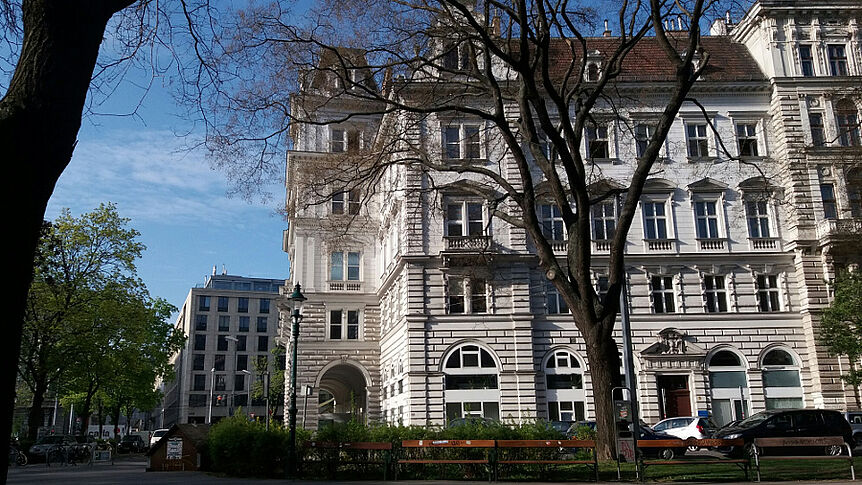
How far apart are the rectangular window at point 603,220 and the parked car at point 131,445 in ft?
132

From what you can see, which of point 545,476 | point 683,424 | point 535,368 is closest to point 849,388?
point 683,424

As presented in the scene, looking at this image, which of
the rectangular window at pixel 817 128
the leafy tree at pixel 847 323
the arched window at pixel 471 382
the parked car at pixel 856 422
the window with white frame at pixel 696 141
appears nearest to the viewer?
the parked car at pixel 856 422

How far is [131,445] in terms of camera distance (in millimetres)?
61531

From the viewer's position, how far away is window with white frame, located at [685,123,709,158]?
41.3m

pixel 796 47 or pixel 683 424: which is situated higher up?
pixel 796 47

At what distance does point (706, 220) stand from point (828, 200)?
636cm

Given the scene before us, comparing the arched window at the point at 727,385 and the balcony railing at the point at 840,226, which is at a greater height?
the balcony railing at the point at 840,226

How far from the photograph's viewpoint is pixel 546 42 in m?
19.4

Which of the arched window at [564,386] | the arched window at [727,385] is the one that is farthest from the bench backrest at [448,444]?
the arched window at [727,385]

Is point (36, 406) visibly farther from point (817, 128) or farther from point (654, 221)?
point (817, 128)

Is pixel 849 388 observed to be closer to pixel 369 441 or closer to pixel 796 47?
pixel 796 47

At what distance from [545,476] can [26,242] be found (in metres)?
14.9

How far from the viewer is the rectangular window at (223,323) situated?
352 ft

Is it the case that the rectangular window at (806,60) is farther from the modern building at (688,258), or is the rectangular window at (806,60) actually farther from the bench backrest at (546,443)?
the bench backrest at (546,443)
